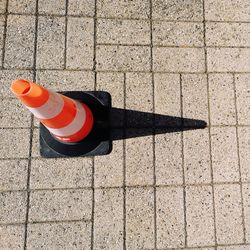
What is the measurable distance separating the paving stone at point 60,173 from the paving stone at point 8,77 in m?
0.61

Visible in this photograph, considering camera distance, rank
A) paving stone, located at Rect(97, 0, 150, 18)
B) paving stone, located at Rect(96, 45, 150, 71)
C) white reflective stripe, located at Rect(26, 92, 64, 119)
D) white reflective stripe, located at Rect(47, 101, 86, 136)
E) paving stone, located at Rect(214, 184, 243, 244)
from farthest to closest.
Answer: paving stone, located at Rect(97, 0, 150, 18), paving stone, located at Rect(96, 45, 150, 71), paving stone, located at Rect(214, 184, 243, 244), white reflective stripe, located at Rect(47, 101, 86, 136), white reflective stripe, located at Rect(26, 92, 64, 119)

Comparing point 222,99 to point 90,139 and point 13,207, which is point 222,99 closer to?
point 90,139

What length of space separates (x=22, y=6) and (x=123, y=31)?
2.95 feet

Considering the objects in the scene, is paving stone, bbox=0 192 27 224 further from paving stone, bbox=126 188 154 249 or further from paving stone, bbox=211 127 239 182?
paving stone, bbox=211 127 239 182

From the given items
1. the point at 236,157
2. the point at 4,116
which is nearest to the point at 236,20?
the point at 236,157

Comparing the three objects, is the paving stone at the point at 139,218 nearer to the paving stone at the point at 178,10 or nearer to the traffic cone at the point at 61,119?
the traffic cone at the point at 61,119

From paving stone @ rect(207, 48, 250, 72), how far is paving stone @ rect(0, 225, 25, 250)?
2.05 meters

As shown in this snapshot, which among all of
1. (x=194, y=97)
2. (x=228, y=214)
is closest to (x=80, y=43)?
(x=194, y=97)

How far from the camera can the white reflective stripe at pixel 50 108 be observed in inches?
106

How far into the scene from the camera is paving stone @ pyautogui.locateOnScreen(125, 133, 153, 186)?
10.5 ft

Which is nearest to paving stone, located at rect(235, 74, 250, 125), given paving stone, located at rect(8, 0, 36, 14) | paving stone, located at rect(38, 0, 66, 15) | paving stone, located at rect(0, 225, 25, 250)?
paving stone, located at rect(38, 0, 66, 15)

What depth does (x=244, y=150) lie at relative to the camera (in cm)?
333

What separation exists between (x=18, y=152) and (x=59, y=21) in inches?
46.5

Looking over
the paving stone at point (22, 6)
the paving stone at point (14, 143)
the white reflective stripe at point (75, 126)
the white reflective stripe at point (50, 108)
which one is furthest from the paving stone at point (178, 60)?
the paving stone at point (14, 143)
